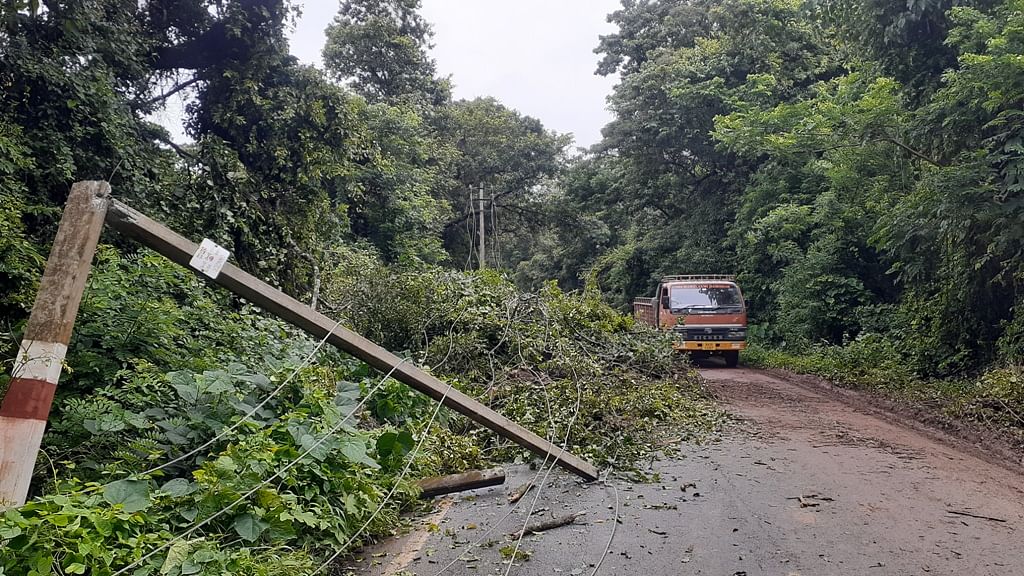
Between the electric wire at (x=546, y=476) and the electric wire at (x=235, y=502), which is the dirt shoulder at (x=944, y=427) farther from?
the electric wire at (x=235, y=502)

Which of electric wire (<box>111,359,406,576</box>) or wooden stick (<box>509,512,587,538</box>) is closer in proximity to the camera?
electric wire (<box>111,359,406,576</box>)

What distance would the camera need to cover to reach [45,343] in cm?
333

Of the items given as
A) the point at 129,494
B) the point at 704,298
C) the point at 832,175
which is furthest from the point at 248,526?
the point at 704,298

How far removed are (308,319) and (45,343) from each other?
56.0 inches

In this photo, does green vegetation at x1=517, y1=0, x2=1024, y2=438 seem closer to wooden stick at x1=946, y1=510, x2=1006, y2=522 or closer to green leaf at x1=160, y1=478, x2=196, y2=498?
wooden stick at x1=946, y1=510, x2=1006, y2=522

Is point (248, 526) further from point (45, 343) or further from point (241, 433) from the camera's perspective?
point (45, 343)

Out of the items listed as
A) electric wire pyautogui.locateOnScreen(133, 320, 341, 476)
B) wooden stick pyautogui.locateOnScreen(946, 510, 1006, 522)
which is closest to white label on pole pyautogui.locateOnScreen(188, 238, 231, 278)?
electric wire pyautogui.locateOnScreen(133, 320, 341, 476)

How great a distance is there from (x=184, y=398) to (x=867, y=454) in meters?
6.31

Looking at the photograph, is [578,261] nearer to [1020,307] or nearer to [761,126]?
[761,126]

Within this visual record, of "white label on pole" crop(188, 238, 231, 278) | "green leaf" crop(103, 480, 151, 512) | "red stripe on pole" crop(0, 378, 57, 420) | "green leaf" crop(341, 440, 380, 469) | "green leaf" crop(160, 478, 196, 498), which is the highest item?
"white label on pole" crop(188, 238, 231, 278)

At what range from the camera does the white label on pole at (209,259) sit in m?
3.82

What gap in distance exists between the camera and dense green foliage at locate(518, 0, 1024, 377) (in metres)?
8.70

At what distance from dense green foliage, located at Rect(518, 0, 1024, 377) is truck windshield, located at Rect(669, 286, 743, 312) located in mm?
2327

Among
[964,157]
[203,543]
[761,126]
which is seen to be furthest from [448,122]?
[203,543]
